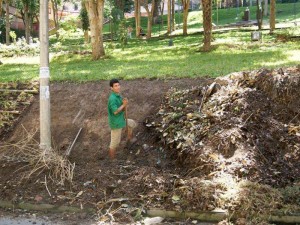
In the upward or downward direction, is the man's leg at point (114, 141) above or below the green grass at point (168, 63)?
below

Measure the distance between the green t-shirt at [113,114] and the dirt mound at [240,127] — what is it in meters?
0.86

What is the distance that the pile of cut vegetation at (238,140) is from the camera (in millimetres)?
5980

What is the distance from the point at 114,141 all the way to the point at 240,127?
2268mm

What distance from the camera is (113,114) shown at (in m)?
7.79

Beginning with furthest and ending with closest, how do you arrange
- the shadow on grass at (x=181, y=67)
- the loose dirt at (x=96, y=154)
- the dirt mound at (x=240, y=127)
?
1. the shadow on grass at (x=181, y=67)
2. the dirt mound at (x=240, y=127)
3. the loose dirt at (x=96, y=154)

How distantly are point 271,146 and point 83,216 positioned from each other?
3.17m

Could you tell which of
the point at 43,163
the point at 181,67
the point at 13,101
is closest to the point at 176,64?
the point at 181,67

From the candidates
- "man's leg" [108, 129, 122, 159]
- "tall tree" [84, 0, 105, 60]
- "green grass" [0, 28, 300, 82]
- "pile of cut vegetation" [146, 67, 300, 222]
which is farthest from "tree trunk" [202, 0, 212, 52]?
"man's leg" [108, 129, 122, 159]

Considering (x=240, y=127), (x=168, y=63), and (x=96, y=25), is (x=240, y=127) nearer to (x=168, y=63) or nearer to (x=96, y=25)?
(x=168, y=63)

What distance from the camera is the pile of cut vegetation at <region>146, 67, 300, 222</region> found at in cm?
598

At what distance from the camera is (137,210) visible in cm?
611

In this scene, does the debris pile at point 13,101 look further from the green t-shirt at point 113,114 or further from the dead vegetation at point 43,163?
the green t-shirt at point 113,114

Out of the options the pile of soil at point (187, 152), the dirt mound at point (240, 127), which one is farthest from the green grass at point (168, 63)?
the dirt mound at point (240, 127)

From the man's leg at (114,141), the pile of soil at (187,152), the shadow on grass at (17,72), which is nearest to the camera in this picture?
the pile of soil at (187,152)
